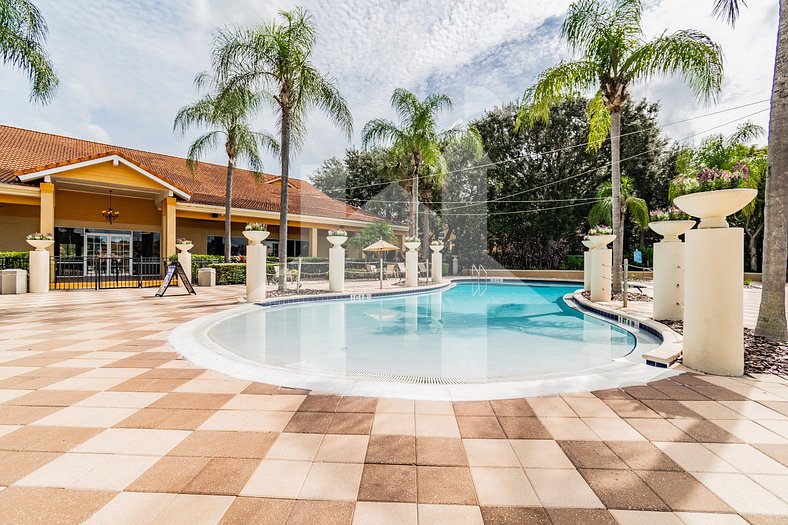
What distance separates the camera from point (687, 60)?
8359 millimetres

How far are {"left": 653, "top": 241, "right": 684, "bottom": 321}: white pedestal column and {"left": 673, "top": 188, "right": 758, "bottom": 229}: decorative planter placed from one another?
10.3 feet

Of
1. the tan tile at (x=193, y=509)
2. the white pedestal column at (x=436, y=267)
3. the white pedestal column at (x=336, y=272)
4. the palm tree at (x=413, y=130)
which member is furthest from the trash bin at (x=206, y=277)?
the tan tile at (x=193, y=509)

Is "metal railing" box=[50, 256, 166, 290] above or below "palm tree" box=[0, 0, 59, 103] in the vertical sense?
below

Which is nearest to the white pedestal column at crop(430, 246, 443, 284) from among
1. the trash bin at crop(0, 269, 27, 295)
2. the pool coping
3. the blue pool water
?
the blue pool water

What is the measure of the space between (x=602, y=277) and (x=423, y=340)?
628 cm

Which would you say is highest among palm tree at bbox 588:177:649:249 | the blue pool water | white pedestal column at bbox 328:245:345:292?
palm tree at bbox 588:177:649:249

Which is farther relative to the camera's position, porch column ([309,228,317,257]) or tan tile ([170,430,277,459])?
porch column ([309,228,317,257])

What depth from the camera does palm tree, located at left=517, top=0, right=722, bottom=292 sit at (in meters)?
8.33

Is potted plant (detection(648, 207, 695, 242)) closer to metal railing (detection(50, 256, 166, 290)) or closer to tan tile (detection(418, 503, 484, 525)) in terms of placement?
tan tile (detection(418, 503, 484, 525))

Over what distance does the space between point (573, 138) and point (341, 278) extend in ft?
63.6

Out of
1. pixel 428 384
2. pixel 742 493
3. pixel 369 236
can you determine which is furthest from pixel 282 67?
pixel 742 493

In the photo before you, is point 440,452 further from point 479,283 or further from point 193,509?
point 479,283

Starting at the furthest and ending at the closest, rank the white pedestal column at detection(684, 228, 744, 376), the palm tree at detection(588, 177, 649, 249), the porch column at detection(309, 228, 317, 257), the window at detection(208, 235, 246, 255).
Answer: the porch column at detection(309, 228, 317, 257)
the window at detection(208, 235, 246, 255)
the palm tree at detection(588, 177, 649, 249)
the white pedestal column at detection(684, 228, 744, 376)

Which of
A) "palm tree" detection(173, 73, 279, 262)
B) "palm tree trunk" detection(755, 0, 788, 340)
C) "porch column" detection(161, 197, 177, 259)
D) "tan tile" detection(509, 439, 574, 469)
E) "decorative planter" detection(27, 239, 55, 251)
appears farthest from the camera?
"porch column" detection(161, 197, 177, 259)
